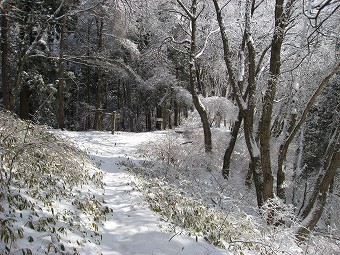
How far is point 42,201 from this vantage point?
5.18 meters

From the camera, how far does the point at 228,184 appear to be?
44.2ft

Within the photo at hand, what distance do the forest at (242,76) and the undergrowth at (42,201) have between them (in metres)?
0.41

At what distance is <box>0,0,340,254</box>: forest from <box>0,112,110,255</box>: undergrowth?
41 cm

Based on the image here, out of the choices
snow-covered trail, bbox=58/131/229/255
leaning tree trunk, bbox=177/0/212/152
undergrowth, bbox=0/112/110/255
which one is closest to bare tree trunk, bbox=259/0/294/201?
snow-covered trail, bbox=58/131/229/255

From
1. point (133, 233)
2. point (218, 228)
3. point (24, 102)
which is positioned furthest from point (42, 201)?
point (24, 102)

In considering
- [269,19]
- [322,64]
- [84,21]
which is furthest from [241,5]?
[84,21]

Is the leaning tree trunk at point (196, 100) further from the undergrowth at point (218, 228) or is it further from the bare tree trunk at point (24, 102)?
the bare tree trunk at point (24, 102)

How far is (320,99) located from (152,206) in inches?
511

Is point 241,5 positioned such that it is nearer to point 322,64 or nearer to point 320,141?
point 322,64

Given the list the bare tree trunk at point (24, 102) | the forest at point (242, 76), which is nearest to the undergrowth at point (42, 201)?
the forest at point (242, 76)

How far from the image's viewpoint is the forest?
8992 millimetres

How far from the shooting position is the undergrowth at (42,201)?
3949 mm

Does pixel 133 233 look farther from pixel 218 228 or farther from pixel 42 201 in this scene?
pixel 218 228

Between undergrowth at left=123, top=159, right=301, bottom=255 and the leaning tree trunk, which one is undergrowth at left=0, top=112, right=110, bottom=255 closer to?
undergrowth at left=123, top=159, right=301, bottom=255
